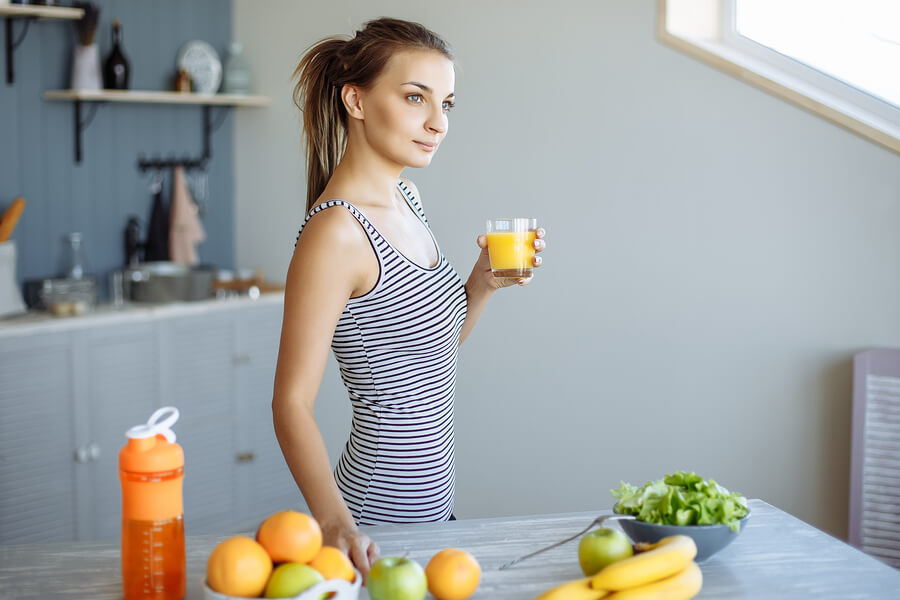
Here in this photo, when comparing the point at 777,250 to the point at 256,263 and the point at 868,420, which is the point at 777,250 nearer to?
the point at 868,420

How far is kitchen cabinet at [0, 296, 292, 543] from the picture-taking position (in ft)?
9.84

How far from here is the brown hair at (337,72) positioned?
166cm

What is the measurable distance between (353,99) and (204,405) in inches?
84.7

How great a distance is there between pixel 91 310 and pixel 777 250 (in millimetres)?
2374

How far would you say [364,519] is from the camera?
65.2 inches

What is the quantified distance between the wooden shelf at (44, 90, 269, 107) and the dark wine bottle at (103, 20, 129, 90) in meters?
0.03

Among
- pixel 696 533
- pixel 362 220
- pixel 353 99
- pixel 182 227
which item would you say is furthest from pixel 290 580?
pixel 182 227

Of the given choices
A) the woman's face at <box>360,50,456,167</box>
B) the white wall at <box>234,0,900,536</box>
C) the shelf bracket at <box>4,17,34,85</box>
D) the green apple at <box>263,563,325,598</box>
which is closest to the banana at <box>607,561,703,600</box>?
the green apple at <box>263,563,325,598</box>

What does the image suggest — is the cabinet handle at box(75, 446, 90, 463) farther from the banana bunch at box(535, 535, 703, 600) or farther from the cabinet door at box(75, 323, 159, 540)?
the banana bunch at box(535, 535, 703, 600)

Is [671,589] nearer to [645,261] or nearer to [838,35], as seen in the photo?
[645,261]

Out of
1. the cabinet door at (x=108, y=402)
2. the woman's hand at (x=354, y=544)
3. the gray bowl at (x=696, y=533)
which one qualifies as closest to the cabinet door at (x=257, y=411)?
the cabinet door at (x=108, y=402)

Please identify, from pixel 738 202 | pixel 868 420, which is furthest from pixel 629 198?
pixel 868 420

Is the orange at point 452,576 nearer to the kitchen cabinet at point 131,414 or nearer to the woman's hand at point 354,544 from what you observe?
the woman's hand at point 354,544

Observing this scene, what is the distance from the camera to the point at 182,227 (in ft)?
12.8
